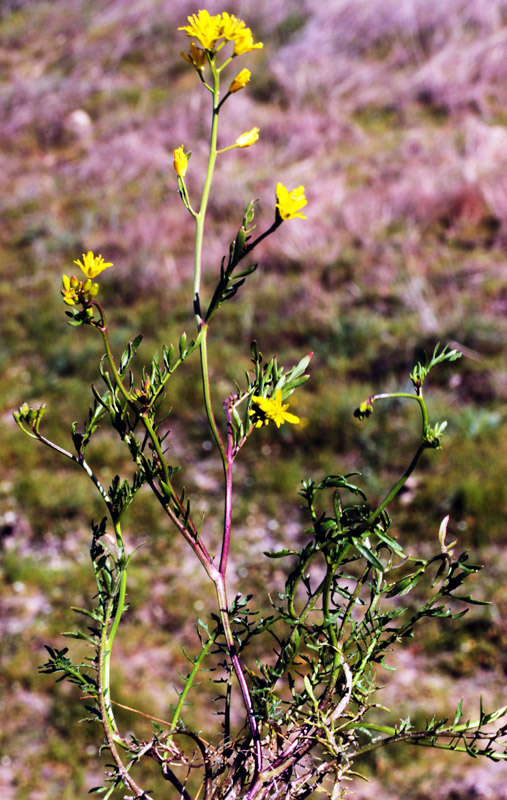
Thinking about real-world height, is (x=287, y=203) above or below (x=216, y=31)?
below

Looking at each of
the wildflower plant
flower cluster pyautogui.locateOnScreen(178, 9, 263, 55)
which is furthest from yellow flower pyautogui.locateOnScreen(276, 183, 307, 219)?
flower cluster pyautogui.locateOnScreen(178, 9, 263, 55)

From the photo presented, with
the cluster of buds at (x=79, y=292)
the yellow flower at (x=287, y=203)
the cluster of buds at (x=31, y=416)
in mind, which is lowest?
the cluster of buds at (x=31, y=416)

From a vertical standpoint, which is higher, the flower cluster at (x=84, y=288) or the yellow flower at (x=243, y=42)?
the yellow flower at (x=243, y=42)

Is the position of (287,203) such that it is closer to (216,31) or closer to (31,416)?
(216,31)

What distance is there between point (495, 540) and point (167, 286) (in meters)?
3.29

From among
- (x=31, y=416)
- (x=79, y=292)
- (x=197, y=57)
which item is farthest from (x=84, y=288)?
(x=197, y=57)

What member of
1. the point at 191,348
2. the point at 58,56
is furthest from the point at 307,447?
the point at 58,56

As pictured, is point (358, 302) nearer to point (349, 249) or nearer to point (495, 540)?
point (349, 249)

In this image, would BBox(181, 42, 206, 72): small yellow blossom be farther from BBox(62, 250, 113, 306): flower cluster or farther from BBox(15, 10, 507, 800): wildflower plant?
BBox(62, 250, 113, 306): flower cluster

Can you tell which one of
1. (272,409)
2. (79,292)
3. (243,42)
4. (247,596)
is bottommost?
(247,596)

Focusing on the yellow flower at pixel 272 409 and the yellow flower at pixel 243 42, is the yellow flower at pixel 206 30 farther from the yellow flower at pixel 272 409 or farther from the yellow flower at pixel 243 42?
the yellow flower at pixel 272 409

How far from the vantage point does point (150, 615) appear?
131 inches

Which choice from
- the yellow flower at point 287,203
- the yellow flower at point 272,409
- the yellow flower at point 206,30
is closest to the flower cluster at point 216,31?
the yellow flower at point 206,30

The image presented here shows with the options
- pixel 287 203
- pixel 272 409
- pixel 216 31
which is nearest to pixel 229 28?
pixel 216 31
